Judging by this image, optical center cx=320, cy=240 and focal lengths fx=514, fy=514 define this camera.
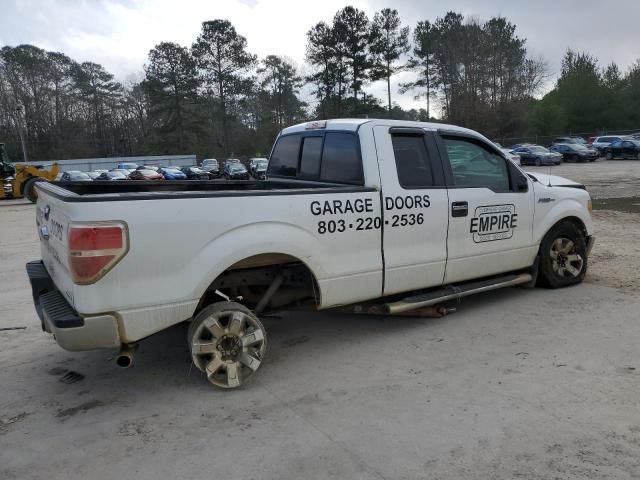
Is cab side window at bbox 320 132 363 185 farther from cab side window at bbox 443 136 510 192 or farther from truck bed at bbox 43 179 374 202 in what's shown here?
cab side window at bbox 443 136 510 192

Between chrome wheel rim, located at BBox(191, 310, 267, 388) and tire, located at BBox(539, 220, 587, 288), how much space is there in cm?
365

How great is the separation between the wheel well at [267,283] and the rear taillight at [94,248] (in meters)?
0.83

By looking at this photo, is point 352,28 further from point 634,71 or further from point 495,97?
point 634,71

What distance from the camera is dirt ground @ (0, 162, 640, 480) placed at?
9.50 feet

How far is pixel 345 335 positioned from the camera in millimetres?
4934

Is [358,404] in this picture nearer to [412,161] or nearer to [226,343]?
[226,343]

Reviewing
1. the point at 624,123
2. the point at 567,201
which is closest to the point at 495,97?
the point at 624,123

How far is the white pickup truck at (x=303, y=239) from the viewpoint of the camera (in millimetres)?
3301

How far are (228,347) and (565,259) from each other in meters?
4.29

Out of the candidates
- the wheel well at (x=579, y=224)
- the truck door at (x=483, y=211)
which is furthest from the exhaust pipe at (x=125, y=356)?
the wheel well at (x=579, y=224)

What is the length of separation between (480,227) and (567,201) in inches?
61.2

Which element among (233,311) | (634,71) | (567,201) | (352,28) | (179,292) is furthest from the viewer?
(634,71)

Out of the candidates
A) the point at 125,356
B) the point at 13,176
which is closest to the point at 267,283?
the point at 125,356

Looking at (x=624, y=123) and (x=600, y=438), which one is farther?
(x=624, y=123)
